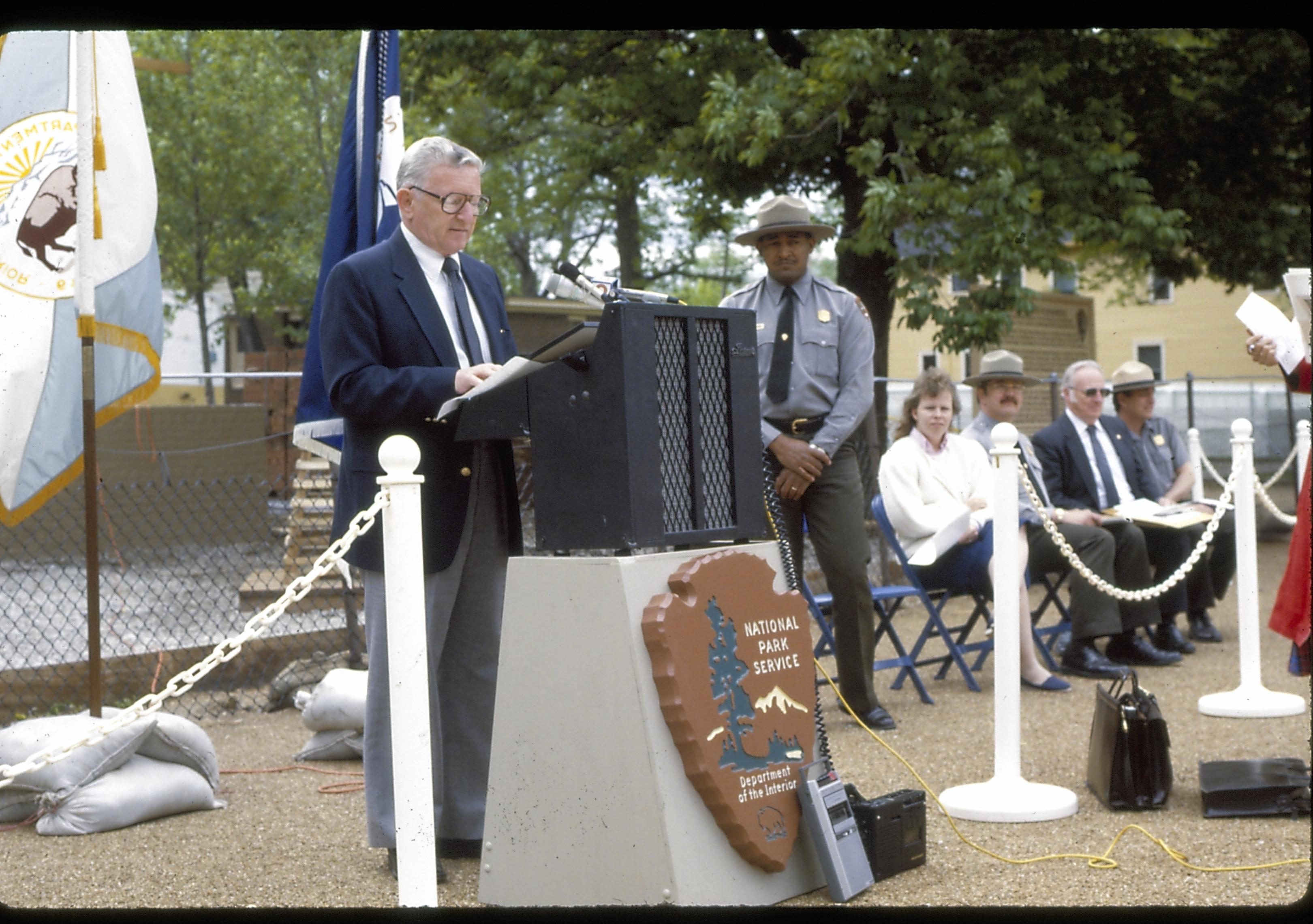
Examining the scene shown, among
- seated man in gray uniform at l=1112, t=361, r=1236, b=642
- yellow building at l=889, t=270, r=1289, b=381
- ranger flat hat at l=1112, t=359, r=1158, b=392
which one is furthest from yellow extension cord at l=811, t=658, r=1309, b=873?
yellow building at l=889, t=270, r=1289, b=381

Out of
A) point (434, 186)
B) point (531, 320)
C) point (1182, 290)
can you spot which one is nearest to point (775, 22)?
point (531, 320)

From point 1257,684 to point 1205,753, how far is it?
3.69 ft

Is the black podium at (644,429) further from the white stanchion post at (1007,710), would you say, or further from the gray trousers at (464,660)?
the white stanchion post at (1007,710)

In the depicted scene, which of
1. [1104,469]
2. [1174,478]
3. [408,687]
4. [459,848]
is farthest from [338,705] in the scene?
[1174,478]

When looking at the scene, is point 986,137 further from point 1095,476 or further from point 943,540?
point 943,540

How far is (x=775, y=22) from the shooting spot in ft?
38.0

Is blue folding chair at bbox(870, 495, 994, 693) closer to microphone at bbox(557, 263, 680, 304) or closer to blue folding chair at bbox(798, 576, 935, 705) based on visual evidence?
blue folding chair at bbox(798, 576, 935, 705)

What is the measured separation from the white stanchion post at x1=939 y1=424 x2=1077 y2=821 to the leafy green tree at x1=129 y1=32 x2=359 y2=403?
1719 centimetres

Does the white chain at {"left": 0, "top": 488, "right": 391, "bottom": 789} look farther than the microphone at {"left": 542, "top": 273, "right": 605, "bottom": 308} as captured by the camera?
No

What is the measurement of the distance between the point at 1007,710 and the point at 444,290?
89.8 inches

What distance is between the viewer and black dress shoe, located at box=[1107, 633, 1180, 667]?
293 inches

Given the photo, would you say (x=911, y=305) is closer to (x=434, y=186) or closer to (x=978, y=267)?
(x=978, y=267)

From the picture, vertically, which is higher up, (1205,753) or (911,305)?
(911,305)

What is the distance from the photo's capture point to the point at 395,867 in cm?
383
